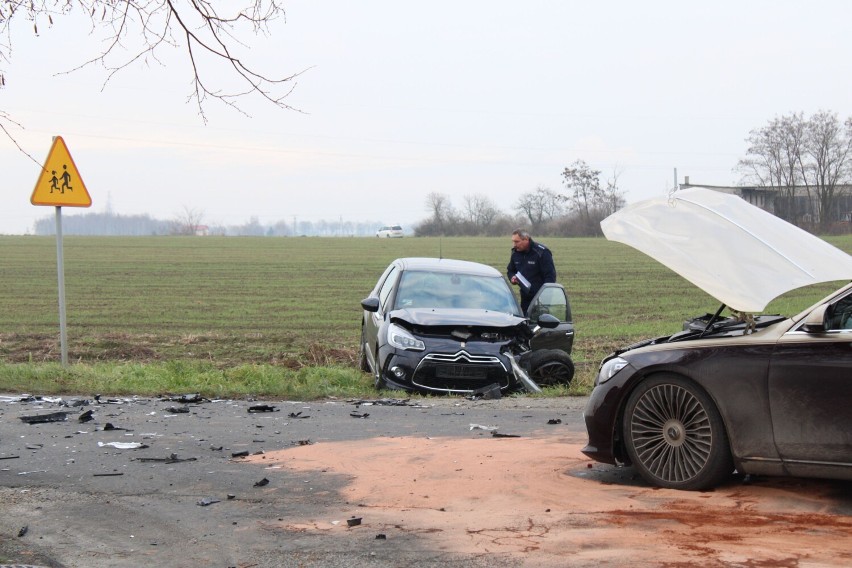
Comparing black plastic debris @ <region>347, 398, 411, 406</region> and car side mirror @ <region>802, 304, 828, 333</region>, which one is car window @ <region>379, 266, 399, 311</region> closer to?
black plastic debris @ <region>347, 398, 411, 406</region>

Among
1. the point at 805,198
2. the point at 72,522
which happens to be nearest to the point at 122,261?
the point at 805,198

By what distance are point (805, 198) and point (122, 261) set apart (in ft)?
129

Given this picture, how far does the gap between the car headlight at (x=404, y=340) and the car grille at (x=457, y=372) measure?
17cm

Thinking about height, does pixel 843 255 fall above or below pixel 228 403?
above

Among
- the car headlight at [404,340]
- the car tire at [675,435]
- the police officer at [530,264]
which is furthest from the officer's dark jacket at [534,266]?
the car tire at [675,435]

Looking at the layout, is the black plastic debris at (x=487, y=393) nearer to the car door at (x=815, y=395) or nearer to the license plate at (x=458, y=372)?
the license plate at (x=458, y=372)

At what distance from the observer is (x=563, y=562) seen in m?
4.83

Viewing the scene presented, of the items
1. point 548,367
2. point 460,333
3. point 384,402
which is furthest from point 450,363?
point 548,367

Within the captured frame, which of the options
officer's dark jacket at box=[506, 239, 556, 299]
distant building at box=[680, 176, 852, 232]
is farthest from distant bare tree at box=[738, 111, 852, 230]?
officer's dark jacket at box=[506, 239, 556, 299]

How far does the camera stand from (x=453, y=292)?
43.8ft

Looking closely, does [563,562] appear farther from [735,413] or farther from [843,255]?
[843,255]

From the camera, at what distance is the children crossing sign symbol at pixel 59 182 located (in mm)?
13531

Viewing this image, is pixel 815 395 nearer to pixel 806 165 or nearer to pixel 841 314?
pixel 841 314

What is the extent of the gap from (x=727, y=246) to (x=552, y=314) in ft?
22.5
